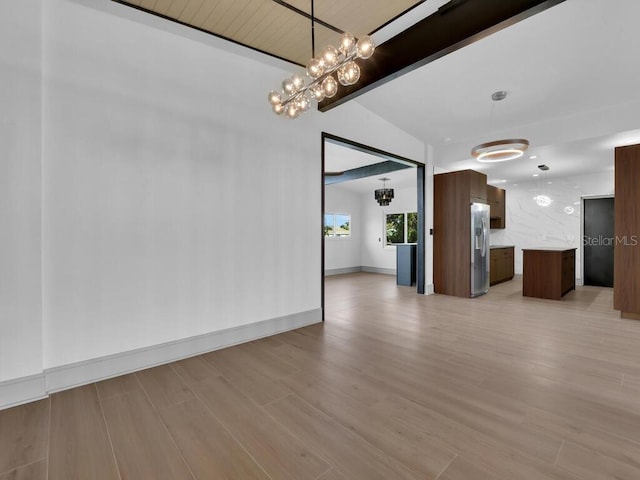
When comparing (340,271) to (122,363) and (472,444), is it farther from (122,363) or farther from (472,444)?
(472,444)

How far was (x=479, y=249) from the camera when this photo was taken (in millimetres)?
5945

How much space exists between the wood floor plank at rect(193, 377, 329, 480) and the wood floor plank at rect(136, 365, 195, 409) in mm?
114

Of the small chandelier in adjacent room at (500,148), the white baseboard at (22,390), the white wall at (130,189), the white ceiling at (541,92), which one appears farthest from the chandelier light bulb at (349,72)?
the white baseboard at (22,390)

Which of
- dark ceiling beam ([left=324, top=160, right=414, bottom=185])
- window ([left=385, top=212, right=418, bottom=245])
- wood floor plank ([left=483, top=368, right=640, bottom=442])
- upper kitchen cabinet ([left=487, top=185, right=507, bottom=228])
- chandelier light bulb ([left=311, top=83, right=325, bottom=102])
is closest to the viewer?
wood floor plank ([left=483, top=368, right=640, bottom=442])

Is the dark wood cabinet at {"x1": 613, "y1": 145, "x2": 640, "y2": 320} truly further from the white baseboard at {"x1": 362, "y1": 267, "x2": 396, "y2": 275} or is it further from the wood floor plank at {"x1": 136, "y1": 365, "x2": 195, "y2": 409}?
the wood floor plank at {"x1": 136, "y1": 365, "x2": 195, "y2": 409}

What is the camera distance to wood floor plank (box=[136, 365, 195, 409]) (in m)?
2.17

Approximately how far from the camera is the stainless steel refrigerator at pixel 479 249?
5758 mm

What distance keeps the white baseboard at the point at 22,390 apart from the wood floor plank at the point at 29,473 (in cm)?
84

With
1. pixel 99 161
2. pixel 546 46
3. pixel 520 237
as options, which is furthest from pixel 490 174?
pixel 99 161

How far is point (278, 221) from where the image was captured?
3678 millimetres

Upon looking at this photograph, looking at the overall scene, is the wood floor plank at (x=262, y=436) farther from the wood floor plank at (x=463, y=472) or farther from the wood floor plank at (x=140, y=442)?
the wood floor plank at (x=463, y=472)

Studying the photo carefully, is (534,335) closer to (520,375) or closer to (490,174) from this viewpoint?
(520,375)

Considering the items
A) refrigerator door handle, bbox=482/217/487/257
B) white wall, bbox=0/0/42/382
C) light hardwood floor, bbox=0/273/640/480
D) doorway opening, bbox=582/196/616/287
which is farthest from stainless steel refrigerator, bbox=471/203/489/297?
white wall, bbox=0/0/42/382

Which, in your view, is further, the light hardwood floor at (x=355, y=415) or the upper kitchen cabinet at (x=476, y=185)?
the upper kitchen cabinet at (x=476, y=185)
